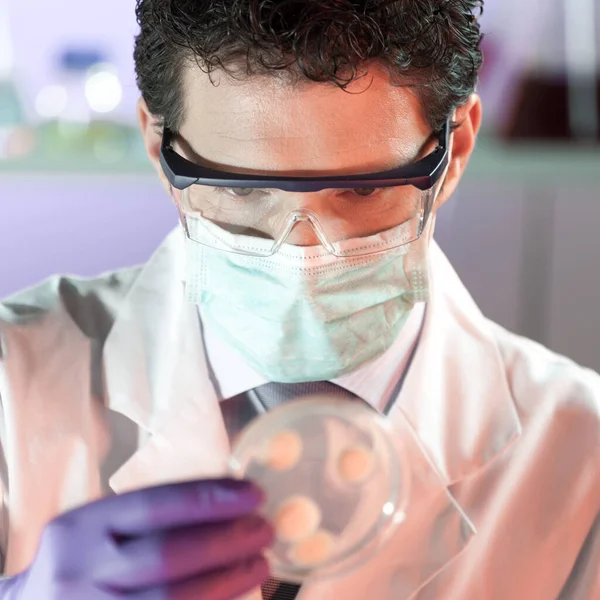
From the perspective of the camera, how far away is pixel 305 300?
122 cm

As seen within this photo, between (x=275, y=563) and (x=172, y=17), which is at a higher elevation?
(x=172, y=17)

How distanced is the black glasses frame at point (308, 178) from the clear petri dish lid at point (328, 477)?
0.31 meters

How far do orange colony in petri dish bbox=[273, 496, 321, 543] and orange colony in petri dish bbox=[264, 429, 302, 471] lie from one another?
0.13 feet

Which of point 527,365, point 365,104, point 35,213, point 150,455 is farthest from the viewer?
point 35,213

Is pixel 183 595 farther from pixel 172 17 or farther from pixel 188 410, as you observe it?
pixel 172 17

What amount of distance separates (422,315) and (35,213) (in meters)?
1.09

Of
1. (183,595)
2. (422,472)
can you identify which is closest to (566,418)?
(422,472)

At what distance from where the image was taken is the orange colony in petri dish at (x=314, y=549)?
98 centimetres

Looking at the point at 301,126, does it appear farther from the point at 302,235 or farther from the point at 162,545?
the point at 162,545

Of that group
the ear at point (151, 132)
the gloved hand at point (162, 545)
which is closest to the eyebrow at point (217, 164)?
the ear at point (151, 132)

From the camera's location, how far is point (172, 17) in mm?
1222

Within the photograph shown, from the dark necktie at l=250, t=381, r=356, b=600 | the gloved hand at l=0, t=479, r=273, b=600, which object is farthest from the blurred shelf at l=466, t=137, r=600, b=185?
the gloved hand at l=0, t=479, r=273, b=600

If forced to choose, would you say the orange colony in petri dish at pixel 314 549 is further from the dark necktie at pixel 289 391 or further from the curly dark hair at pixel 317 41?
Answer: the curly dark hair at pixel 317 41

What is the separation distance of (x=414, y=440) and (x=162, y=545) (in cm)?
58
